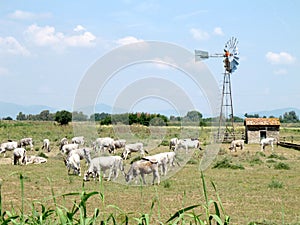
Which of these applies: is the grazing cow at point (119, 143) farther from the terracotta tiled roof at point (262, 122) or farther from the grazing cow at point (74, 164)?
the terracotta tiled roof at point (262, 122)

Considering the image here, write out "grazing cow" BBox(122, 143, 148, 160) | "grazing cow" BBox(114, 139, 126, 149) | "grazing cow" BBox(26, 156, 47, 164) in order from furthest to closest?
"grazing cow" BBox(114, 139, 126, 149)
"grazing cow" BBox(122, 143, 148, 160)
"grazing cow" BBox(26, 156, 47, 164)

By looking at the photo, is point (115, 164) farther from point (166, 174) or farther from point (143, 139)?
point (143, 139)

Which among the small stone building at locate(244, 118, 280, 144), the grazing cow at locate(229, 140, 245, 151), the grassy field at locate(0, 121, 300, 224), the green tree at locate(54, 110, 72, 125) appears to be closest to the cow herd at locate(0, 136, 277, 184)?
the grassy field at locate(0, 121, 300, 224)

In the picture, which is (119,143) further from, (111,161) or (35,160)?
(111,161)

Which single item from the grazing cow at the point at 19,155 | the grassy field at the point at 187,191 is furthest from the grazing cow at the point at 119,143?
the grazing cow at the point at 19,155

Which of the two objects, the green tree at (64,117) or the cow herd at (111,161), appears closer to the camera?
the cow herd at (111,161)

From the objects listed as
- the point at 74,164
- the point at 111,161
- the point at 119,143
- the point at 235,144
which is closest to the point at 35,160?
the point at 74,164

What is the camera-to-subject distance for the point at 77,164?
19406 mm

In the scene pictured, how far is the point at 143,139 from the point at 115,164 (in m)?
12.8

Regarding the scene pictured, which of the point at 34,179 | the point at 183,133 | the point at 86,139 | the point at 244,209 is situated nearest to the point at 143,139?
the point at 86,139

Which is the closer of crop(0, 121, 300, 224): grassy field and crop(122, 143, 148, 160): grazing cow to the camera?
crop(0, 121, 300, 224): grassy field

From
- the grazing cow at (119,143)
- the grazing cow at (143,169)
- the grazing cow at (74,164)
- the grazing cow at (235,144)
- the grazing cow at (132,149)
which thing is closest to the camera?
the grazing cow at (143,169)

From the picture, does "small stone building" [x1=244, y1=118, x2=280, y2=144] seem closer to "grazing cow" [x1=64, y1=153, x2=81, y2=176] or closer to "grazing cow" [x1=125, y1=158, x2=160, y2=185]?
"grazing cow" [x1=64, y1=153, x2=81, y2=176]

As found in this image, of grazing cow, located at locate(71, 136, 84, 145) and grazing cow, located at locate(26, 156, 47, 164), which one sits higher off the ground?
grazing cow, located at locate(71, 136, 84, 145)
